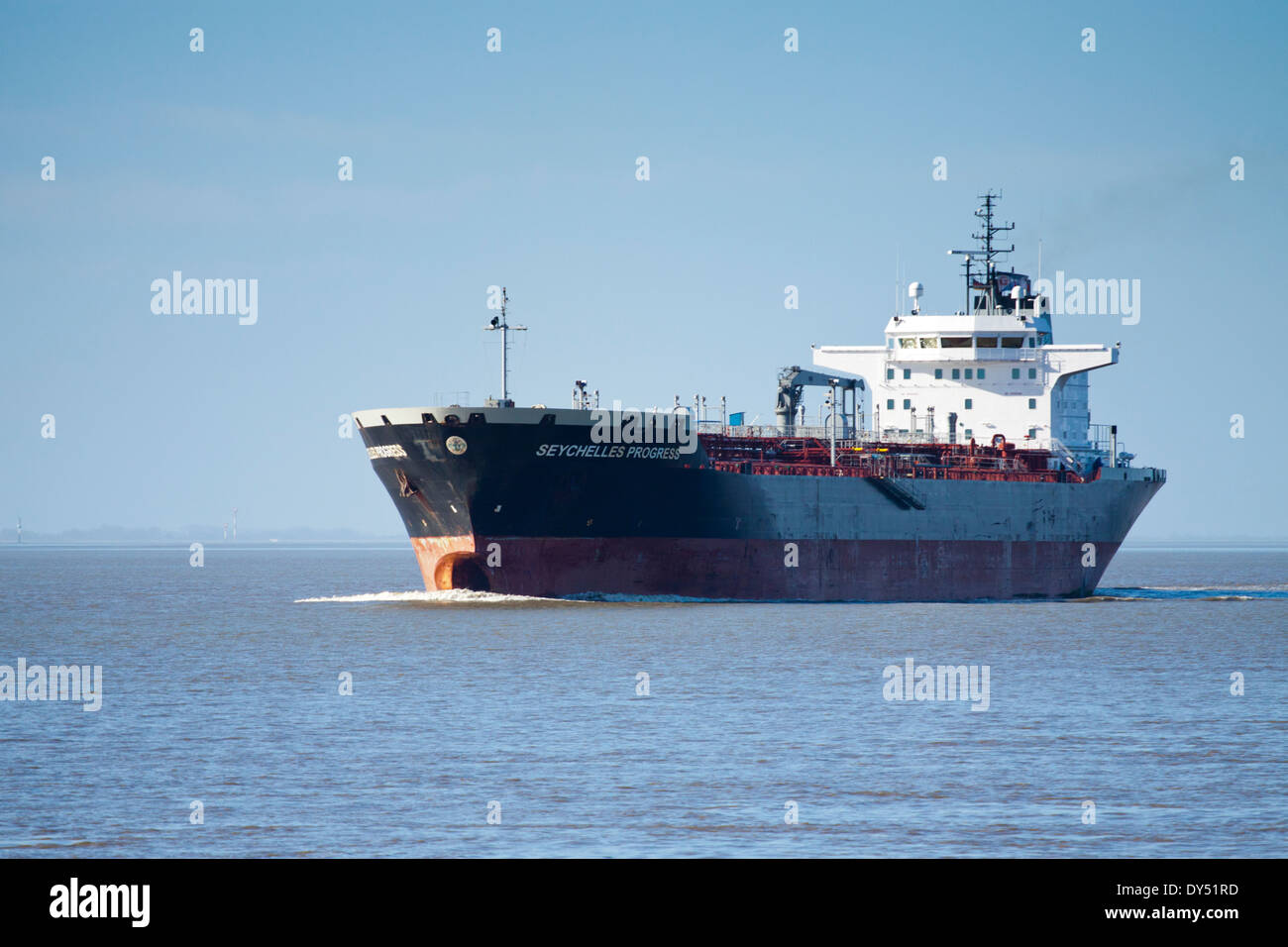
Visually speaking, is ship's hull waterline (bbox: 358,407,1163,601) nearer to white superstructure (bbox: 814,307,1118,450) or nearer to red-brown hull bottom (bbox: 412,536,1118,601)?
red-brown hull bottom (bbox: 412,536,1118,601)

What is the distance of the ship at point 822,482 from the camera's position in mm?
41000

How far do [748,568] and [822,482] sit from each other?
3761mm

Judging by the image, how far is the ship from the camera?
41.0 m

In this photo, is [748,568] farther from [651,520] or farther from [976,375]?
[976,375]

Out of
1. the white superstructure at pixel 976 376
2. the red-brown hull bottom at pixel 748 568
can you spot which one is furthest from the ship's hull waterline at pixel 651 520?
the white superstructure at pixel 976 376

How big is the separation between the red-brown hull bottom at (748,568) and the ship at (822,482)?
67mm

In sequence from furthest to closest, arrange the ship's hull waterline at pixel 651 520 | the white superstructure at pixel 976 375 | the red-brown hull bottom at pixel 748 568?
the white superstructure at pixel 976 375 → the red-brown hull bottom at pixel 748 568 → the ship's hull waterline at pixel 651 520

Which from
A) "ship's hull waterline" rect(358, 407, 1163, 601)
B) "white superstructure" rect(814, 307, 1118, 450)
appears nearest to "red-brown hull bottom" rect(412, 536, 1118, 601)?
"ship's hull waterline" rect(358, 407, 1163, 601)

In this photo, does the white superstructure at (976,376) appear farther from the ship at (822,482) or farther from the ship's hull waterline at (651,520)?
the ship's hull waterline at (651,520)

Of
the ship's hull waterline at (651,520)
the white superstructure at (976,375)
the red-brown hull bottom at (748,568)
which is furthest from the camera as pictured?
the white superstructure at (976,375)

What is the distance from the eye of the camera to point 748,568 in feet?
148

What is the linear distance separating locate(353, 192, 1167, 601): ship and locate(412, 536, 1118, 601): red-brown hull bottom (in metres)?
0.07
